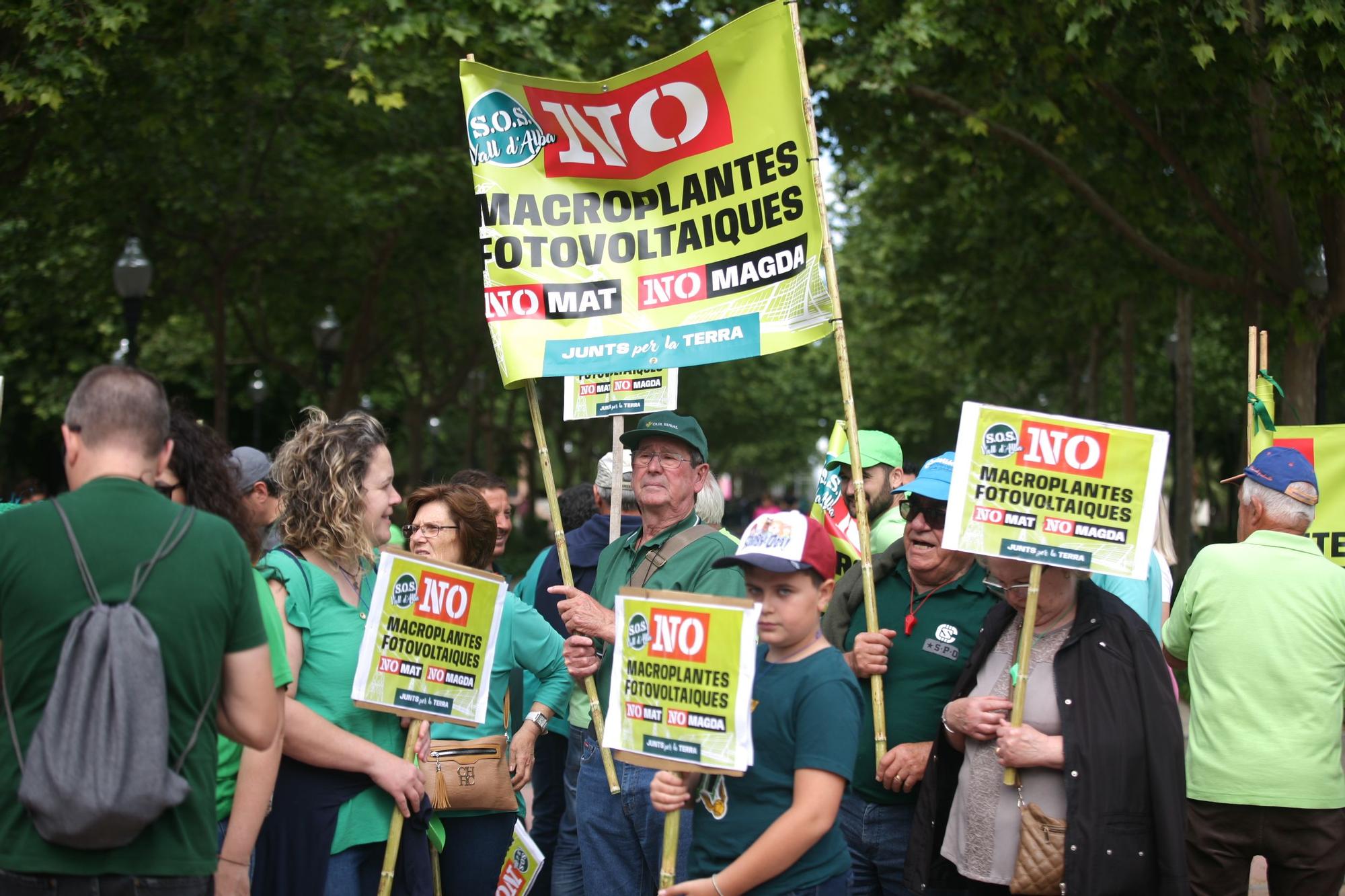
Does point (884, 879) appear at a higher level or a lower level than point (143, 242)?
lower

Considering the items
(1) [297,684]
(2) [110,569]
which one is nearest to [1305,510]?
(1) [297,684]

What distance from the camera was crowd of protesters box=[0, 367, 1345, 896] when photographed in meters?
3.22

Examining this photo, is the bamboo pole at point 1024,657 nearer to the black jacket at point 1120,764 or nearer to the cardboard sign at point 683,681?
the black jacket at point 1120,764

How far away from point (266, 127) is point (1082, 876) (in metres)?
17.6

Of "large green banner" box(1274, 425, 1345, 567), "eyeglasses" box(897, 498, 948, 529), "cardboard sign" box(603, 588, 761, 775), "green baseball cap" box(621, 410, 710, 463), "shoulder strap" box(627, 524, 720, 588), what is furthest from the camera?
"large green banner" box(1274, 425, 1345, 567)

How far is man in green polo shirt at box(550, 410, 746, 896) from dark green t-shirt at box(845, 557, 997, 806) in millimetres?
606

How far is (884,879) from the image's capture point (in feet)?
15.9

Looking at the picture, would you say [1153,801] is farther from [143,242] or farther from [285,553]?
[143,242]

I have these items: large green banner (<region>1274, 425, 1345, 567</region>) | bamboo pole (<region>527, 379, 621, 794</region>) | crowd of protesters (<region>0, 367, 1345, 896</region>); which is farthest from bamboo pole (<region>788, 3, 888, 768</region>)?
large green banner (<region>1274, 425, 1345, 567</region>)

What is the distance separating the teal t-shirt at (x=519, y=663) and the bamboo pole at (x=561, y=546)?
6.8 inches

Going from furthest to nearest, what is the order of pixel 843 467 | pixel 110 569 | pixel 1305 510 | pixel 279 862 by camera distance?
pixel 843 467, pixel 1305 510, pixel 279 862, pixel 110 569

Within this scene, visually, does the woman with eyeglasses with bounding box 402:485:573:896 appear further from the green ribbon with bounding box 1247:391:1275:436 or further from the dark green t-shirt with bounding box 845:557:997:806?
the green ribbon with bounding box 1247:391:1275:436

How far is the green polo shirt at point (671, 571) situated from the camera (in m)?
4.91

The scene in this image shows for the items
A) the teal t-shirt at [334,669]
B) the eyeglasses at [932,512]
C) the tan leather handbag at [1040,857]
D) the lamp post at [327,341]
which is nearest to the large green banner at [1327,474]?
the eyeglasses at [932,512]
